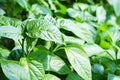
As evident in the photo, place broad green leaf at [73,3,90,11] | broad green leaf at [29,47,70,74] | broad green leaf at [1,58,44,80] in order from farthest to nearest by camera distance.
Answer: broad green leaf at [73,3,90,11] → broad green leaf at [29,47,70,74] → broad green leaf at [1,58,44,80]

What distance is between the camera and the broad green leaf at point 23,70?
3.79 ft

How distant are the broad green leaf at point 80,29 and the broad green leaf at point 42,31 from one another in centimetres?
23

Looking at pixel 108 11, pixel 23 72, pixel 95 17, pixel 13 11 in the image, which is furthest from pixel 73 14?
pixel 23 72

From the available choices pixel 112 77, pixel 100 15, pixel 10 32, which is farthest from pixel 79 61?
pixel 100 15

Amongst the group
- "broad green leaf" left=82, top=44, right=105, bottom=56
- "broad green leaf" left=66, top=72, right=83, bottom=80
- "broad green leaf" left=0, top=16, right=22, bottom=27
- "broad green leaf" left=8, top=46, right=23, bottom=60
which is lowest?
"broad green leaf" left=66, top=72, right=83, bottom=80

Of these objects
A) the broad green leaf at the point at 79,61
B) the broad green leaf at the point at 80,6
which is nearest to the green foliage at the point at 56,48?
the broad green leaf at the point at 79,61

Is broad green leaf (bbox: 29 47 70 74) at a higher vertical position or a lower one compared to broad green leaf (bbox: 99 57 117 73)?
higher

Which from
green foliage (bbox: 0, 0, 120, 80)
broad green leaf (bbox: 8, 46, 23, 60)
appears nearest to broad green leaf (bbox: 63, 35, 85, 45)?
green foliage (bbox: 0, 0, 120, 80)

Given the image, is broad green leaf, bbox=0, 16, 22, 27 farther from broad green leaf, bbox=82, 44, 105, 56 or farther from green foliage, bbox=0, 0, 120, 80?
broad green leaf, bbox=82, 44, 105, 56

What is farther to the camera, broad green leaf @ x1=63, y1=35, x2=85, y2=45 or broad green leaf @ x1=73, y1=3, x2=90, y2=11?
broad green leaf @ x1=73, y1=3, x2=90, y2=11

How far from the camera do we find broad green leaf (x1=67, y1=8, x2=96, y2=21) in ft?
6.26

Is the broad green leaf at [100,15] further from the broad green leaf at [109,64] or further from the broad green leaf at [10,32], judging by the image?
the broad green leaf at [10,32]

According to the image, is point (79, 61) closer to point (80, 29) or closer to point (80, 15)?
point (80, 29)

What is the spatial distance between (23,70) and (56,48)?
0.90 feet
